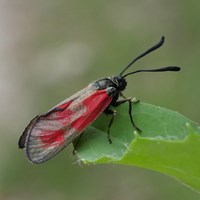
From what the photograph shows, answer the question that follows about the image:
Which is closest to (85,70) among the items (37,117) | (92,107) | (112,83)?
(112,83)

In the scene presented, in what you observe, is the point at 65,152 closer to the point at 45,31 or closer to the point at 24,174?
the point at 24,174

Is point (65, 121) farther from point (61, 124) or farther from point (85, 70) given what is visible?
point (85, 70)

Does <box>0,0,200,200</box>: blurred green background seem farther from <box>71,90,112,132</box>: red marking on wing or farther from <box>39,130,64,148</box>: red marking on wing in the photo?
<box>39,130,64,148</box>: red marking on wing

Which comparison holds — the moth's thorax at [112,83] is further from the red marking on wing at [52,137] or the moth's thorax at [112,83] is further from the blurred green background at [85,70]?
the blurred green background at [85,70]

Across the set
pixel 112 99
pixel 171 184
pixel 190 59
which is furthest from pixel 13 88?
pixel 112 99

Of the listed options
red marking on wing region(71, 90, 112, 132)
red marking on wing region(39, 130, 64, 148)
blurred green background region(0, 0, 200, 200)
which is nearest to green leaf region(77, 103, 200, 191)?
red marking on wing region(71, 90, 112, 132)

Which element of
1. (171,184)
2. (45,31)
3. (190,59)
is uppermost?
(45,31)

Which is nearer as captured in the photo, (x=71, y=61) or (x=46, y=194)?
Result: (x=46, y=194)
